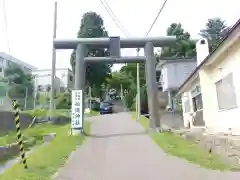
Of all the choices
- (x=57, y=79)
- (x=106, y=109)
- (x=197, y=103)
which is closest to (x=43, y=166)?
(x=197, y=103)

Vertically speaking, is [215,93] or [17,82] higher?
[17,82]

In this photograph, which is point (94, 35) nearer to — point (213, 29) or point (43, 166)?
point (213, 29)

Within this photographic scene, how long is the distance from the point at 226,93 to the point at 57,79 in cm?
5366

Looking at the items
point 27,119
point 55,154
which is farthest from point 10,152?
point 27,119

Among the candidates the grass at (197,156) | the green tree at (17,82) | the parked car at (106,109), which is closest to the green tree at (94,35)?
the parked car at (106,109)

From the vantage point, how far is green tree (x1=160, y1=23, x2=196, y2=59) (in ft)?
160

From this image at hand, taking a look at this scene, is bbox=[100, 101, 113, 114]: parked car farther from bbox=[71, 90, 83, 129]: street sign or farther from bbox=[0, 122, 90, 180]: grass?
bbox=[0, 122, 90, 180]: grass

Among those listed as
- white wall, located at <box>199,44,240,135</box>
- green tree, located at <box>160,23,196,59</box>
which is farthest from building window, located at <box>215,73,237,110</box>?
green tree, located at <box>160,23,196,59</box>

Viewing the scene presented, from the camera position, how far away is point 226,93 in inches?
502

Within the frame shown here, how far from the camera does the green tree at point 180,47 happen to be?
160 feet

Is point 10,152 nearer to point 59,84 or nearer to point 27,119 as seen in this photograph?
point 27,119

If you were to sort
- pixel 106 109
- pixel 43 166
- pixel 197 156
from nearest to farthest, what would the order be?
pixel 43 166 → pixel 197 156 → pixel 106 109

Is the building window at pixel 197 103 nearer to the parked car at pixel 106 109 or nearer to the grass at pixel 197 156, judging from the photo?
the grass at pixel 197 156

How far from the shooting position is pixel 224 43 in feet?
35.8
